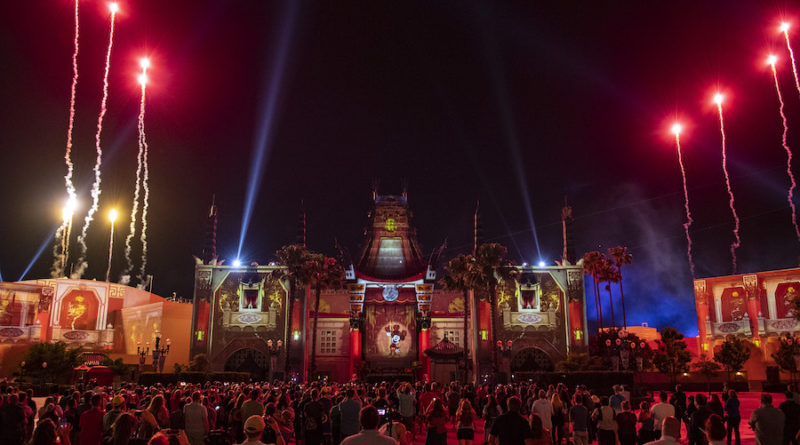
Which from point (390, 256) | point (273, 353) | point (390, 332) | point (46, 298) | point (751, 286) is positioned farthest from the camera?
point (390, 256)

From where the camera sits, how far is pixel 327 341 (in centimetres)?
5912

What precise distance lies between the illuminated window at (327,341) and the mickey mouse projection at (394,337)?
516 centimetres

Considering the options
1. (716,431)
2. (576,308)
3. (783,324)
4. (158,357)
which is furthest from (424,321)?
(716,431)

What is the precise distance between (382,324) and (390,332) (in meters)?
1.11

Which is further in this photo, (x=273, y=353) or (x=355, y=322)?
(x=355, y=322)

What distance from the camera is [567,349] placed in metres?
56.4

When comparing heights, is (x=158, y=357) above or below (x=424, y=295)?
below

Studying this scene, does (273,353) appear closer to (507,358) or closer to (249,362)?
(249,362)

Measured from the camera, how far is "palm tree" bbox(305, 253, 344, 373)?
52.4m

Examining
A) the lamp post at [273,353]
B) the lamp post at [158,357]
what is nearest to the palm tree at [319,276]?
the lamp post at [273,353]

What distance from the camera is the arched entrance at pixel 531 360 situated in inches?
2265

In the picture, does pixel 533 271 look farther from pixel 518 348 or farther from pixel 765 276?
pixel 765 276

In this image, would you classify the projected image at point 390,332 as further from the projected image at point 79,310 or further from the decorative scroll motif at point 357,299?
the projected image at point 79,310

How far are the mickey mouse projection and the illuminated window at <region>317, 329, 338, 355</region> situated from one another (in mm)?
5157
